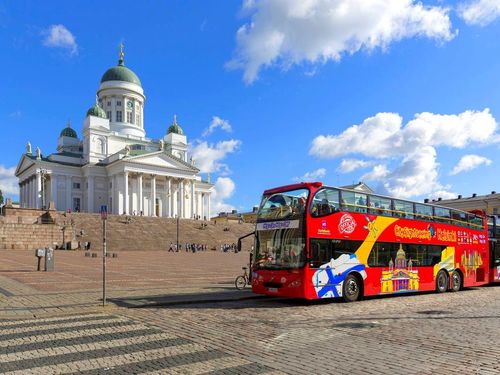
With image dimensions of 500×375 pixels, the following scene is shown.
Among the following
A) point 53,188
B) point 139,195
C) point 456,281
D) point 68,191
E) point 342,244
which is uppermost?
point 53,188

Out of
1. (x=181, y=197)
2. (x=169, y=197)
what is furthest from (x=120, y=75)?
(x=181, y=197)

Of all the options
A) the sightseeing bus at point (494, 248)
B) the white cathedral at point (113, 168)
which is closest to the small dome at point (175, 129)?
the white cathedral at point (113, 168)

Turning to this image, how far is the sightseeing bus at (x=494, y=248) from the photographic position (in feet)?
74.3

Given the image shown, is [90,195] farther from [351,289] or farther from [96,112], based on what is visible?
[351,289]

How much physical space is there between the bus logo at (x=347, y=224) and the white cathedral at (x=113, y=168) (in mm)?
71902

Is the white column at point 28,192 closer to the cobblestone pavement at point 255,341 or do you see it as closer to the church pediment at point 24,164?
the church pediment at point 24,164

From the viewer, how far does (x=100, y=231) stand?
56.1 m

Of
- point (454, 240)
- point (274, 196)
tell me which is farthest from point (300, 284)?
point (454, 240)

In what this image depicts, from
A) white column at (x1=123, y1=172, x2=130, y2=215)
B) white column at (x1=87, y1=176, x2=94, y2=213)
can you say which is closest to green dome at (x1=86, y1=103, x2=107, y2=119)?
white column at (x1=87, y1=176, x2=94, y2=213)

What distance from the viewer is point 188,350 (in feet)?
25.0

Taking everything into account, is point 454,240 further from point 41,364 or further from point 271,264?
point 41,364

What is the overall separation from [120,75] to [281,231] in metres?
92.2

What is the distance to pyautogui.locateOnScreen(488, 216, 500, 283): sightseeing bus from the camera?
22656 millimetres

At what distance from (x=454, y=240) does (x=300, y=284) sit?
9622mm
